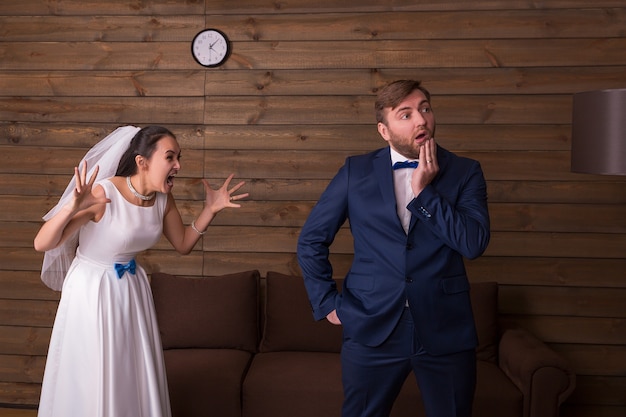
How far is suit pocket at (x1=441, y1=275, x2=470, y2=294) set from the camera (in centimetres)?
254

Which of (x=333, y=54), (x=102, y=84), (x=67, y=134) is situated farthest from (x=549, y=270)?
(x=67, y=134)

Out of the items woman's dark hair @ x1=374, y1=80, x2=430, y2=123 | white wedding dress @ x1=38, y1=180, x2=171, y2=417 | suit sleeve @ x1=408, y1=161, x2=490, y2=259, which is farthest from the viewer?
white wedding dress @ x1=38, y1=180, x2=171, y2=417

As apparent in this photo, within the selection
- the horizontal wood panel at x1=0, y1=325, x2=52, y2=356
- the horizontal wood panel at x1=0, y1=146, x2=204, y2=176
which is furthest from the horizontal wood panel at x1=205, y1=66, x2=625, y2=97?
the horizontal wood panel at x1=0, y1=325, x2=52, y2=356

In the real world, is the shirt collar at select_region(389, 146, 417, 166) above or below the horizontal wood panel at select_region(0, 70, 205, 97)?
below

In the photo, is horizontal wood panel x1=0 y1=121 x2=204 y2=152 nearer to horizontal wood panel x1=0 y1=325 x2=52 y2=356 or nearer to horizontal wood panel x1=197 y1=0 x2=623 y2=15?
horizontal wood panel x1=197 y1=0 x2=623 y2=15

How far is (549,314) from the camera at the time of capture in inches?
163

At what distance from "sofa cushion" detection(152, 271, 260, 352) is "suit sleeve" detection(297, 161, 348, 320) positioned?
1.32 meters

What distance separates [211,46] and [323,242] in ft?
6.29

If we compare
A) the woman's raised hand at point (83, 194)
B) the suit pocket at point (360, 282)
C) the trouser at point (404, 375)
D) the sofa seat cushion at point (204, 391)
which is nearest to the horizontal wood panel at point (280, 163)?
the sofa seat cushion at point (204, 391)

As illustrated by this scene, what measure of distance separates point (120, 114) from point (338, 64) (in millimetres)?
1258

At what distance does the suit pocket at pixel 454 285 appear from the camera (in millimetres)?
2545

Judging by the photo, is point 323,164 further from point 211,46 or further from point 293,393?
point 293,393

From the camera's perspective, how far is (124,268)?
9.68ft

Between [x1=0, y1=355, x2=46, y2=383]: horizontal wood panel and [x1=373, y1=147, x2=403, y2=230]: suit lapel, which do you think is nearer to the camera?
[x1=373, y1=147, x2=403, y2=230]: suit lapel
